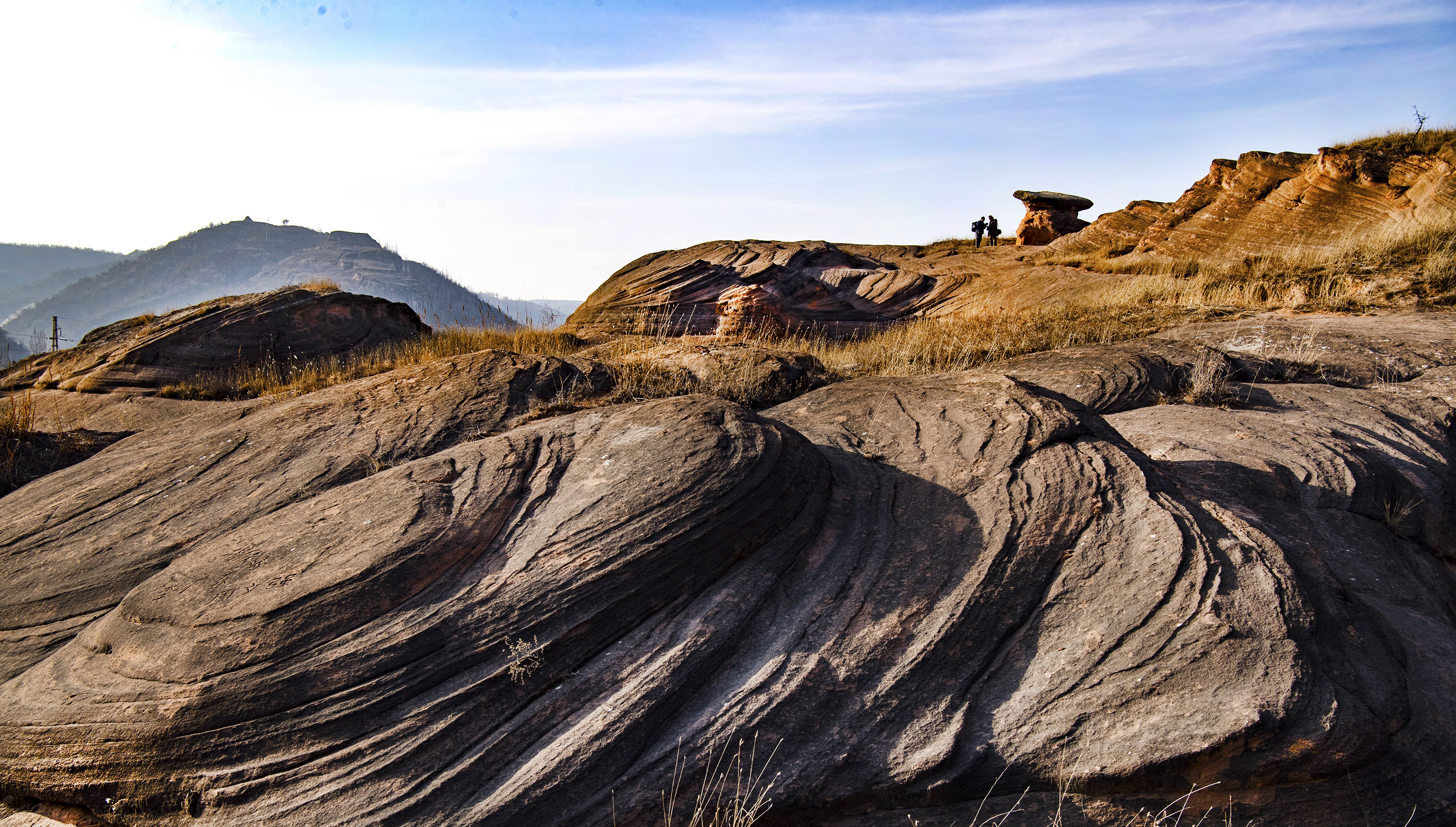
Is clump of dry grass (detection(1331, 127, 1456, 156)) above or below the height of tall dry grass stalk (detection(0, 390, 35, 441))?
above

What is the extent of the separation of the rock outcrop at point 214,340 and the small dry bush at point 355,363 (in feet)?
0.87

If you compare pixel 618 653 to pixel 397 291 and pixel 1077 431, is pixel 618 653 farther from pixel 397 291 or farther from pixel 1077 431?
pixel 397 291

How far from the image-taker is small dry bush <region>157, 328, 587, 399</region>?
867cm

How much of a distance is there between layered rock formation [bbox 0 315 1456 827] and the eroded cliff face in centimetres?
1059

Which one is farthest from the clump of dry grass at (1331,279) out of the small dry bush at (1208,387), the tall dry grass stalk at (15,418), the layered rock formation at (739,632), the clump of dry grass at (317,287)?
the tall dry grass stalk at (15,418)

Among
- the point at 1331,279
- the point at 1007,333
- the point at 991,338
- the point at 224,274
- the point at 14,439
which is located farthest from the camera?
the point at 224,274

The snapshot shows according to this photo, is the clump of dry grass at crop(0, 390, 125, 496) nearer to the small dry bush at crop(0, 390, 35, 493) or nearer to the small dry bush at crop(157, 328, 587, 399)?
the small dry bush at crop(0, 390, 35, 493)

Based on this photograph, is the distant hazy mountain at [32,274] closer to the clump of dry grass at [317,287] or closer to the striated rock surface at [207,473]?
the clump of dry grass at [317,287]

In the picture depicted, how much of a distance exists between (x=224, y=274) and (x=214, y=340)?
167288 millimetres

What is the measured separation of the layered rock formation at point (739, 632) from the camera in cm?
298

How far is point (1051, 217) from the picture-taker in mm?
21641

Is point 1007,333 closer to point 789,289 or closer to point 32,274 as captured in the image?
point 789,289

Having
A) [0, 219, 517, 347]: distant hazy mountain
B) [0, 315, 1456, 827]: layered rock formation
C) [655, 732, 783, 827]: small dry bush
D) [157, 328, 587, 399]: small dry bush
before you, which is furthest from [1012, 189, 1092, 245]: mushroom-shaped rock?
[0, 219, 517, 347]: distant hazy mountain

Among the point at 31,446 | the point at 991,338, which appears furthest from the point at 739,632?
the point at 31,446
